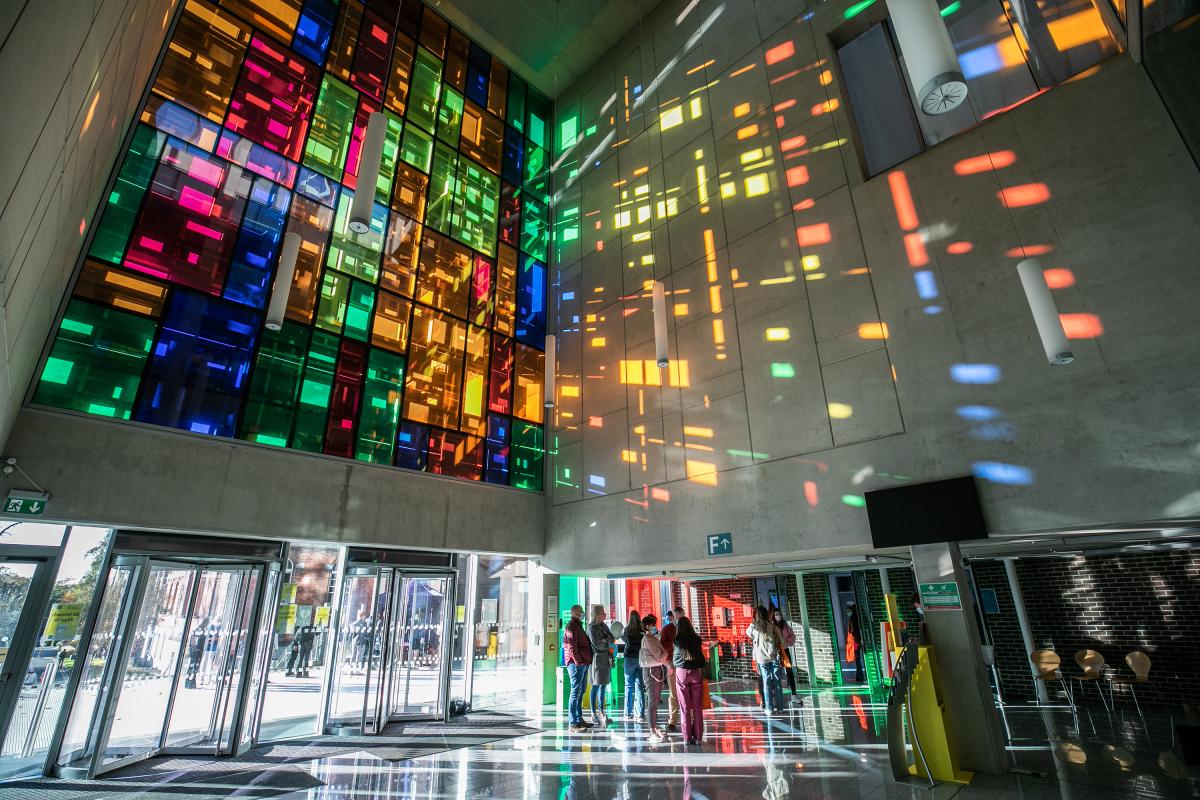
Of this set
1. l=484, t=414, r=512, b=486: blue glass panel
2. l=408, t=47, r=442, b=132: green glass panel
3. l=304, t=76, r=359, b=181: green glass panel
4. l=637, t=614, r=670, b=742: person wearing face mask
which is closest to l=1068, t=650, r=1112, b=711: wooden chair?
l=637, t=614, r=670, b=742: person wearing face mask

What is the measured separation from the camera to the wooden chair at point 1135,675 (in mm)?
8109

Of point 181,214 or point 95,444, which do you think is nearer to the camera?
point 95,444

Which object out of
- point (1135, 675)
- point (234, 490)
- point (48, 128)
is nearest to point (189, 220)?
point (234, 490)

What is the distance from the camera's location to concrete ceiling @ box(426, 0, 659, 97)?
495 inches

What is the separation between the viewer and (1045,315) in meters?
5.26

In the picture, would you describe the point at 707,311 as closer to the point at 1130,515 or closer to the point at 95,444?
the point at 1130,515

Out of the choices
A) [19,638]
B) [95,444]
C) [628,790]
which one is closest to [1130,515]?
[628,790]

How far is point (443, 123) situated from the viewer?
1209cm

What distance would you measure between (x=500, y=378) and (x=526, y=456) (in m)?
1.69

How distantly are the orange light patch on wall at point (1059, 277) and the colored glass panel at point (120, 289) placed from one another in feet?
35.8

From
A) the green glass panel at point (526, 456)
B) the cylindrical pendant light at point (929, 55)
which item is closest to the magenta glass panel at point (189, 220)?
the green glass panel at point (526, 456)

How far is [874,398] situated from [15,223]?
25.0 feet

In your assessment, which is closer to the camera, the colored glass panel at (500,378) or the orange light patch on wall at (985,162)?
the orange light patch on wall at (985,162)

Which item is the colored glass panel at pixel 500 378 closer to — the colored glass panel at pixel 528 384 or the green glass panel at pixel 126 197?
the colored glass panel at pixel 528 384
